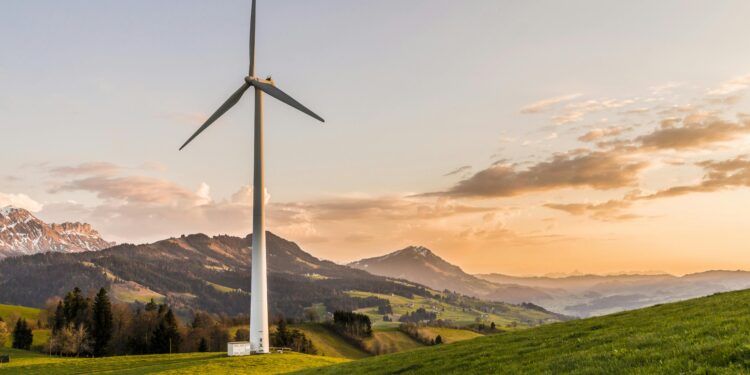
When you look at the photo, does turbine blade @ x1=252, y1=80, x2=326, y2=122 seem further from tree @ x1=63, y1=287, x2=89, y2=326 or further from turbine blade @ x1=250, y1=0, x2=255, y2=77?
tree @ x1=63, y1=287, x2=89, y2=326

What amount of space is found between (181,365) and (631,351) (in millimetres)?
59661

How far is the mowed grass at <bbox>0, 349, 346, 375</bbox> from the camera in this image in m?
64.7

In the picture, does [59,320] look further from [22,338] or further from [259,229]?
[259,229]

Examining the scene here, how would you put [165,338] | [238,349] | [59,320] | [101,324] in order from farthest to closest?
[59,320]
[101,324]
[165,338]
[238,349]

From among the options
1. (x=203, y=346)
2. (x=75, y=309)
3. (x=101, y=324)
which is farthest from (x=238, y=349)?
(x=75, y=309)

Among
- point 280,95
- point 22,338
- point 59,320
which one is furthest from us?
point 22,338

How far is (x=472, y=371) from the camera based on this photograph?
29.1 metres

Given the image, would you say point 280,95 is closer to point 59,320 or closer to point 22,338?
point 59,320

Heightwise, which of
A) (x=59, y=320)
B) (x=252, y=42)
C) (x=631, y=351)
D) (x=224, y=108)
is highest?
(x=252, y=42)

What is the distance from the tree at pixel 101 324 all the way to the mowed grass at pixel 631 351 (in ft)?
412

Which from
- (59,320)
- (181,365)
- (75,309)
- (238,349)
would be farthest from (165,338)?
(181,365)

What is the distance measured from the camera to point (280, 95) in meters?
80.6

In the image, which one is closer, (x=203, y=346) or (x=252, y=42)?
(x=252, y=42)

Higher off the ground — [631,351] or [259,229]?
[259,229]
